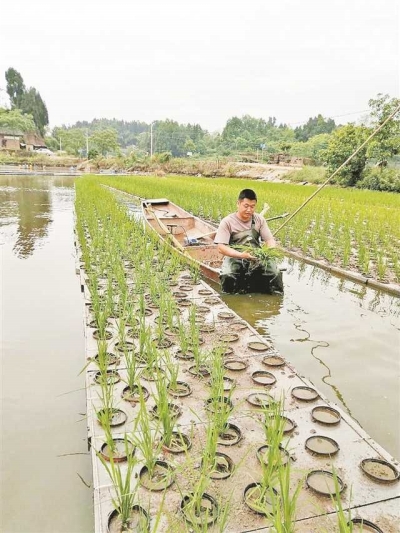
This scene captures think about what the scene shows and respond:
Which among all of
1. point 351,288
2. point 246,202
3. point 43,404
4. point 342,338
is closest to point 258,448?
point 43,404

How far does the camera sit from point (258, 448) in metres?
2.19

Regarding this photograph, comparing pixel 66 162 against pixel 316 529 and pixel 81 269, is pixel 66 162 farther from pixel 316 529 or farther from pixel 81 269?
pixel 316 529

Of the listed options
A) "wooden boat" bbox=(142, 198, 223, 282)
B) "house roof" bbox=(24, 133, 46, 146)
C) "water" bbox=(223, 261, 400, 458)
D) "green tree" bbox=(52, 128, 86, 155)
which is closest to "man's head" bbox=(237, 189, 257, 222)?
"wooden boat" bbox=(142, 198, 223, 282)

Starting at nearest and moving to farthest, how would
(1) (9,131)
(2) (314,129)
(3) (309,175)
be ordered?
(3) (309,175)
(1) (9,131)
(2) (314,129)

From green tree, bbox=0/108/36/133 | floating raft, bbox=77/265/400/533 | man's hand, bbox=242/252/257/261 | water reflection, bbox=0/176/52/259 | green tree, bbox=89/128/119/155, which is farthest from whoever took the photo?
green tree, bbox=89/128/119/155

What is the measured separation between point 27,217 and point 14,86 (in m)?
61.5

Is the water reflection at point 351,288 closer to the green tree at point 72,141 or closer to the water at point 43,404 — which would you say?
the water at point 43,404

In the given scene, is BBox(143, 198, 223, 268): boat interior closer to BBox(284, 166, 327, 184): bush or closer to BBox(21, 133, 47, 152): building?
BBox(284, 166, 327, 184): bush

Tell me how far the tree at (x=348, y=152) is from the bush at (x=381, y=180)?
25.1 inches

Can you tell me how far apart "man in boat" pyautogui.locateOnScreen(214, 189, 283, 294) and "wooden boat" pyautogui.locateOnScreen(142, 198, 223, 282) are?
39 cm

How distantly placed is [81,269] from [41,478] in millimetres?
3648

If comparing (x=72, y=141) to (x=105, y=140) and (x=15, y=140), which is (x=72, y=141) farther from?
(x=15, y=140)

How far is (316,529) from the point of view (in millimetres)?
1754

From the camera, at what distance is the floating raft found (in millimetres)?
1821
